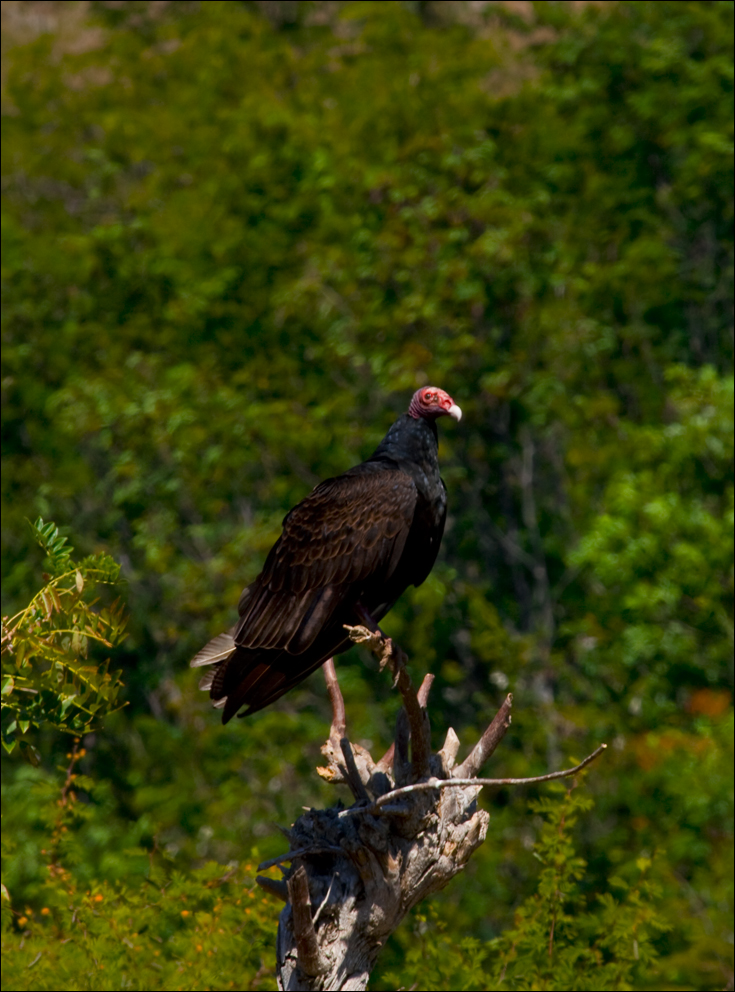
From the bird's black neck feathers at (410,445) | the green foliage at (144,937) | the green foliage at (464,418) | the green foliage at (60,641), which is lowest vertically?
the green foliage at (464,418)

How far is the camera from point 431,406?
581 cm

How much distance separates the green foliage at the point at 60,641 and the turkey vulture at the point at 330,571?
31.0 inches

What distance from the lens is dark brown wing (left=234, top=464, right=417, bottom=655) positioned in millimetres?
5090

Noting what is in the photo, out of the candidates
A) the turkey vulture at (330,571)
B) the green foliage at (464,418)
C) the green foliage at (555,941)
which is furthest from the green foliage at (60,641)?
the green foliage at (464,418)

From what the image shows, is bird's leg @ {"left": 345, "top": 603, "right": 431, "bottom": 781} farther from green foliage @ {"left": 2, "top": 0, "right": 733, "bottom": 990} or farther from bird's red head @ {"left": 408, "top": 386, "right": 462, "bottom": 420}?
green foliage @ {"left": 2, "top": 0, "right": 733, "bottom": 990}

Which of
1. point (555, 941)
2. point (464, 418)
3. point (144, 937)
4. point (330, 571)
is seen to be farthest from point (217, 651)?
point (464, 418)

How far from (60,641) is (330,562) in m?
1.27

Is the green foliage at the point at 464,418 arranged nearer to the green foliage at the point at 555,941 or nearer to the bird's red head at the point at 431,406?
the green foliage at the point at 555,941

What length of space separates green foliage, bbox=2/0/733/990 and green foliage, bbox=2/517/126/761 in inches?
271

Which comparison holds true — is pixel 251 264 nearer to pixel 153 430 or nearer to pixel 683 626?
pixel 153 430

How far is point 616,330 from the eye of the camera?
1631cm

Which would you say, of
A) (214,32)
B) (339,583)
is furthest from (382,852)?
(214,32)

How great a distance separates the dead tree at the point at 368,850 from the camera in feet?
15.4

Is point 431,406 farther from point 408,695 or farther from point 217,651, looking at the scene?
point 408,695
